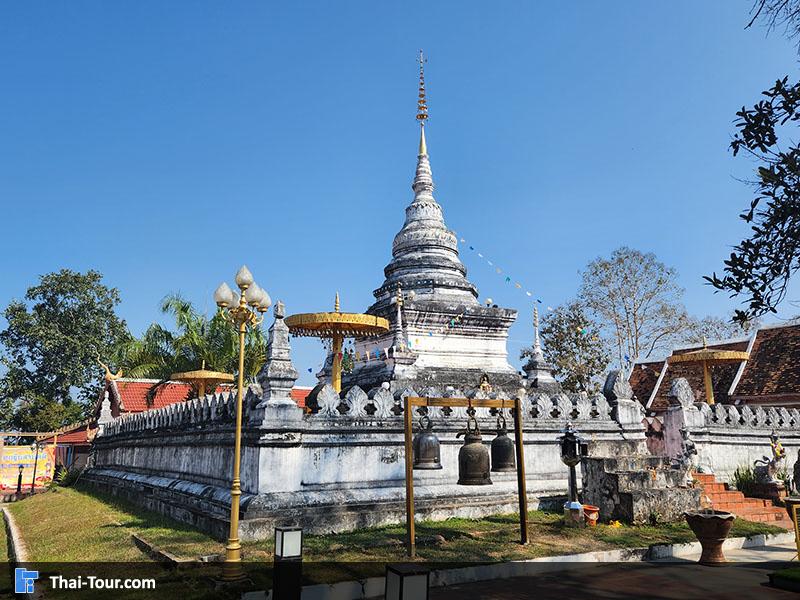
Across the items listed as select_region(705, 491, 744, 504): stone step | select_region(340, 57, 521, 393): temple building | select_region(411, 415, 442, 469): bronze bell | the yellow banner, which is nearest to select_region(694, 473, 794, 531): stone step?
select_region(705, 491, 744, 504): stone step

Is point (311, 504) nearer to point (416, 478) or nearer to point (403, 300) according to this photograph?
point (416, 478)

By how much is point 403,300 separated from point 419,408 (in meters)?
9.55

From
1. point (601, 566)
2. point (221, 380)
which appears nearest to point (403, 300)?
point (221, 380)

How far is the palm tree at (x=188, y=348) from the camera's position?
32938 millimetres

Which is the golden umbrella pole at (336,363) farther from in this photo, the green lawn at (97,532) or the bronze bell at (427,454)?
the bronze bell at (427,454)

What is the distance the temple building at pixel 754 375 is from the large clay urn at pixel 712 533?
15.7 metres

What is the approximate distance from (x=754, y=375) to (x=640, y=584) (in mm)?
20652

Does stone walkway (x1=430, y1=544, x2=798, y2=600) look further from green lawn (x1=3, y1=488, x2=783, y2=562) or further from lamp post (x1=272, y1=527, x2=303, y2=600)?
lamp post (x1=272, y1=527, x2=303, y2=600)

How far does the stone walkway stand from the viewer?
8.51 m

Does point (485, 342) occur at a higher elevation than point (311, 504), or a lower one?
higher

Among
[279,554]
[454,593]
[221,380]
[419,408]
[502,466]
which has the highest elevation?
[221,380]

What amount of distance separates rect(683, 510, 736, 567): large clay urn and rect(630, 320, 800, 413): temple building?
1571 cm

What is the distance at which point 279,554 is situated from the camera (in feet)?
24.0
